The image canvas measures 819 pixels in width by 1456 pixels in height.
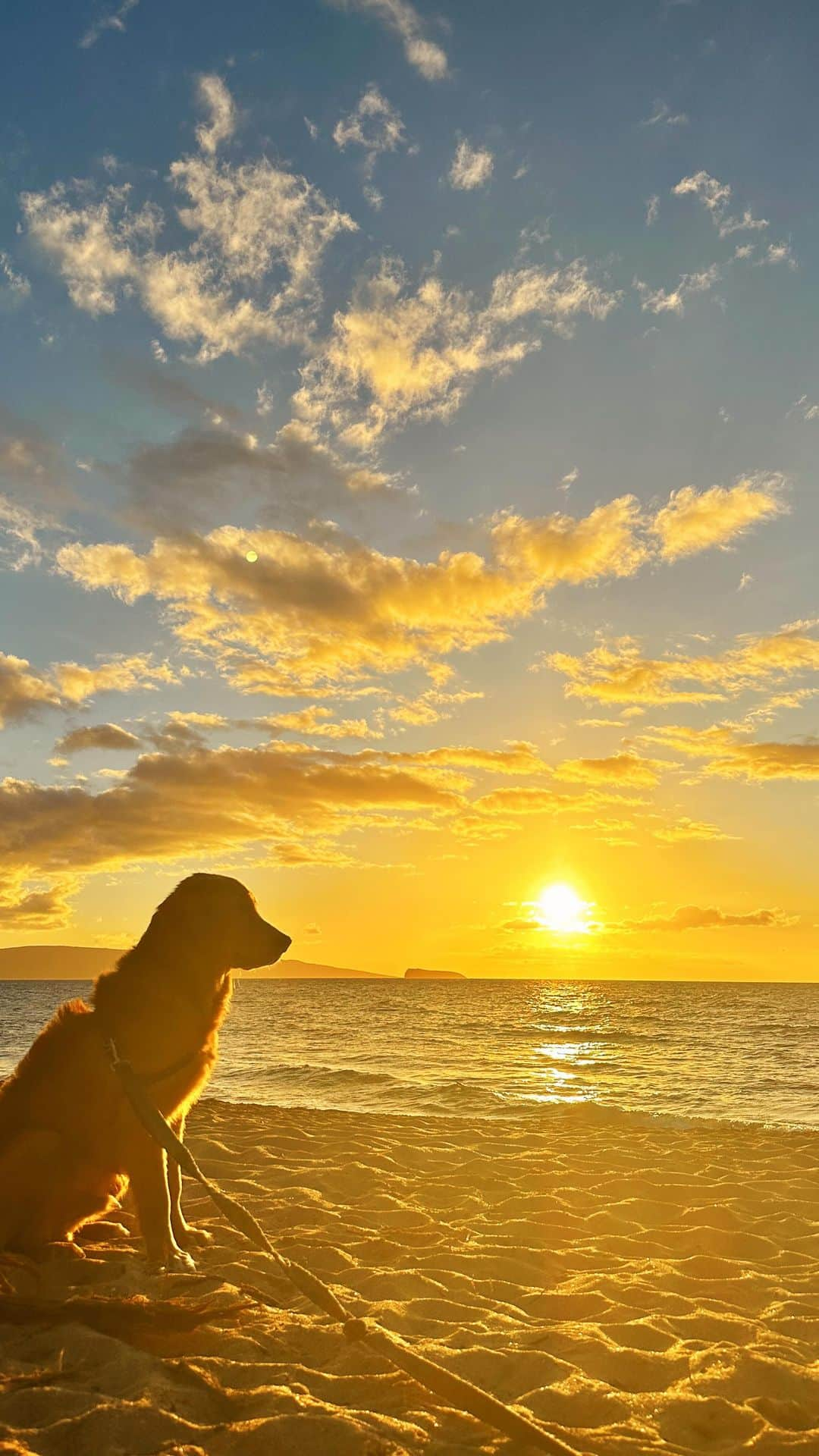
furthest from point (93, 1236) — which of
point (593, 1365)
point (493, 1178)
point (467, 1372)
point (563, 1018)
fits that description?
point (563, 1018)

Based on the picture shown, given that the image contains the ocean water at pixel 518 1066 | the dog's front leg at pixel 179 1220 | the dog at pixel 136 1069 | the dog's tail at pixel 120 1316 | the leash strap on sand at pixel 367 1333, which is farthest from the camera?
the ocean water at pixel 518 1066

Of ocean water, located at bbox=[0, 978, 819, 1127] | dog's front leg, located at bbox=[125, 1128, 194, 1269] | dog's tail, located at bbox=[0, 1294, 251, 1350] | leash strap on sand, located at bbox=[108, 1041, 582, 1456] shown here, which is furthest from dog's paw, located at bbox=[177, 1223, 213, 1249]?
ocean water, located at bbox=[0, 978, 819, 1127]

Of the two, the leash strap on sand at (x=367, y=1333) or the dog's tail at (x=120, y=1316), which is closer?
the leash strap on sand at (x=367, y=1333)

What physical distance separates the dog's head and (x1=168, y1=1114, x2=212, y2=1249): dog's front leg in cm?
100

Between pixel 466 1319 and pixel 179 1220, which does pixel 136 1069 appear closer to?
pixel 179 1220

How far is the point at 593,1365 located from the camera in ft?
12.3

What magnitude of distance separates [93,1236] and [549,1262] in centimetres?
293

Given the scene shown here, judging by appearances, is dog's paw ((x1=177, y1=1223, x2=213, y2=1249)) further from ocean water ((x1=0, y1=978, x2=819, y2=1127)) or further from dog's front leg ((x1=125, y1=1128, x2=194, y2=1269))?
ocean water ((x1=0, y1=978, x2=819, y2=1127))

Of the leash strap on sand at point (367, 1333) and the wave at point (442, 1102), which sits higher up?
the leash strap on sand at point (367, 1333)

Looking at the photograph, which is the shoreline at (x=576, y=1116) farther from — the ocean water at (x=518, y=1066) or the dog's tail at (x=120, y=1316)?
the dog's tail at (x=120, y=1316)

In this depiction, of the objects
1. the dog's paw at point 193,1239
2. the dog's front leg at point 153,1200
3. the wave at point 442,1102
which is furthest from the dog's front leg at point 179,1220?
the wave at point 442,1102

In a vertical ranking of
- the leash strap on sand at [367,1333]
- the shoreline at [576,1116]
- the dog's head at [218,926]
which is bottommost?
the shoreline at [576,1116]

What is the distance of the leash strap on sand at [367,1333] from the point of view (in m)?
2.84

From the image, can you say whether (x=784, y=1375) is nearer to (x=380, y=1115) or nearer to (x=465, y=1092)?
(x=380, y=1115)
